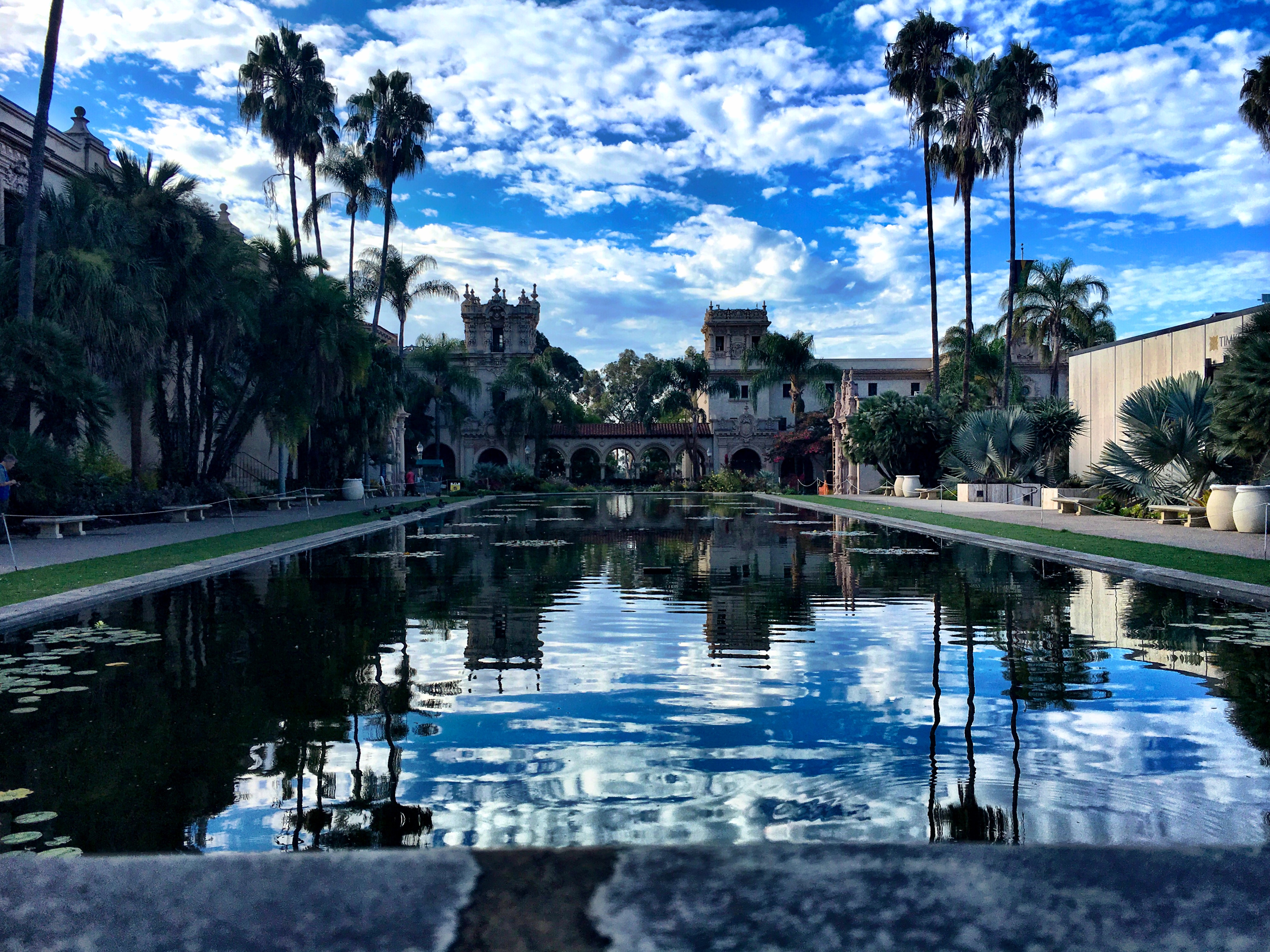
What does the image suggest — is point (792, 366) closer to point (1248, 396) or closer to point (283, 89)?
point (283, 89)

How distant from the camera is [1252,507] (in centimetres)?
2072

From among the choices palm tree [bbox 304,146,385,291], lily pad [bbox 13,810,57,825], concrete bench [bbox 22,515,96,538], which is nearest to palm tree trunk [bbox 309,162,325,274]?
palm tree [bbox 304,146,385,291]

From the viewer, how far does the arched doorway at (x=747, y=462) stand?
73562 mm

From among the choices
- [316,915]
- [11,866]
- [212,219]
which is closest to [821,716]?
[316,915]

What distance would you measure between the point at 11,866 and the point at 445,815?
5.51ft

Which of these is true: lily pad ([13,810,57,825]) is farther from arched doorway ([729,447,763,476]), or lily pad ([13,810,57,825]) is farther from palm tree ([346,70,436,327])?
arched doorway ([729,447,763,476])

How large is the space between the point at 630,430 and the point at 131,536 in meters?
53.3

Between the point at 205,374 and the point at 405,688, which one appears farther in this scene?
the point at 205,374

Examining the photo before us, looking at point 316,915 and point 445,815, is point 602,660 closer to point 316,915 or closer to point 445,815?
point 445,815

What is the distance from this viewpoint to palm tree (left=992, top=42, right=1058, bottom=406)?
40.3 m

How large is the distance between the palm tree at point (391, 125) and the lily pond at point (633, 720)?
37.6 metres

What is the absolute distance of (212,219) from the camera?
29547 millimetres

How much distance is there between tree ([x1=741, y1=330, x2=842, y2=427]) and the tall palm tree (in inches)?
856

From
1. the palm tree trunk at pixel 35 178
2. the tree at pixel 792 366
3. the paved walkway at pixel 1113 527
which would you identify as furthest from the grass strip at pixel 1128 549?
the tree at pixel 792 366
